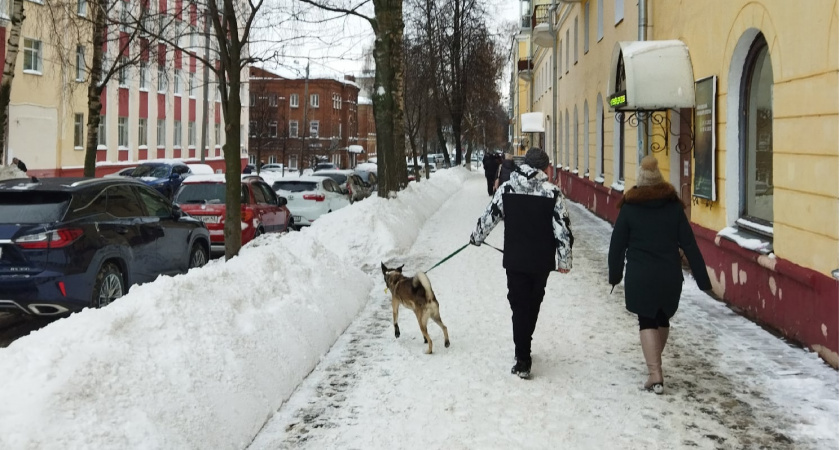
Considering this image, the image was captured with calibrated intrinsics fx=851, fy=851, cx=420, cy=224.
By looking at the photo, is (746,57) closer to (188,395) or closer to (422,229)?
(188,395)

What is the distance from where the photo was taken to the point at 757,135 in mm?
9508

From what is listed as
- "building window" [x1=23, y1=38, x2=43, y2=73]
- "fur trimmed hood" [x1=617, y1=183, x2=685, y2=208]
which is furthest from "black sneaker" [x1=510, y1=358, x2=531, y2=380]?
"building window" [x1=23, y1=38, x2=43, y2=73]

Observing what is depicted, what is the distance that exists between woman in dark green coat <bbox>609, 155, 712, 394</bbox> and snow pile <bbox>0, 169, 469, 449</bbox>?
256cm

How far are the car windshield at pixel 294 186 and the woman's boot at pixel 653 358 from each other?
15.2 metres

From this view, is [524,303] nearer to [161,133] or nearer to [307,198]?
[307,198]

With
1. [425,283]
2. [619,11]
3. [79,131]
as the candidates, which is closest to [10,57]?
[619,11]

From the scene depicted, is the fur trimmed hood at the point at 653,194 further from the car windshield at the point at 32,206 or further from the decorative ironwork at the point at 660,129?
the decorative ironwork at the point at 660,129

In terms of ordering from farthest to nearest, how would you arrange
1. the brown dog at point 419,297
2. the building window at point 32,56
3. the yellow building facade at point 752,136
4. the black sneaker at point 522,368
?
the building window at point 32,56
the brown dog at point 419,297
the yellow building facade at point 752,136
the black sneaker at point 522,368

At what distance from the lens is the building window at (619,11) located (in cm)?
1778

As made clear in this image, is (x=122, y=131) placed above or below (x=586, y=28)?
below

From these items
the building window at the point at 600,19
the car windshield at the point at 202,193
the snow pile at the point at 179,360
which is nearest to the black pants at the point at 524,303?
the snow pile at the point at 179,360

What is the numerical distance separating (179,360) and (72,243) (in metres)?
3.39

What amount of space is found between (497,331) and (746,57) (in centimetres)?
453

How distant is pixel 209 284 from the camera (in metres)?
6.56
